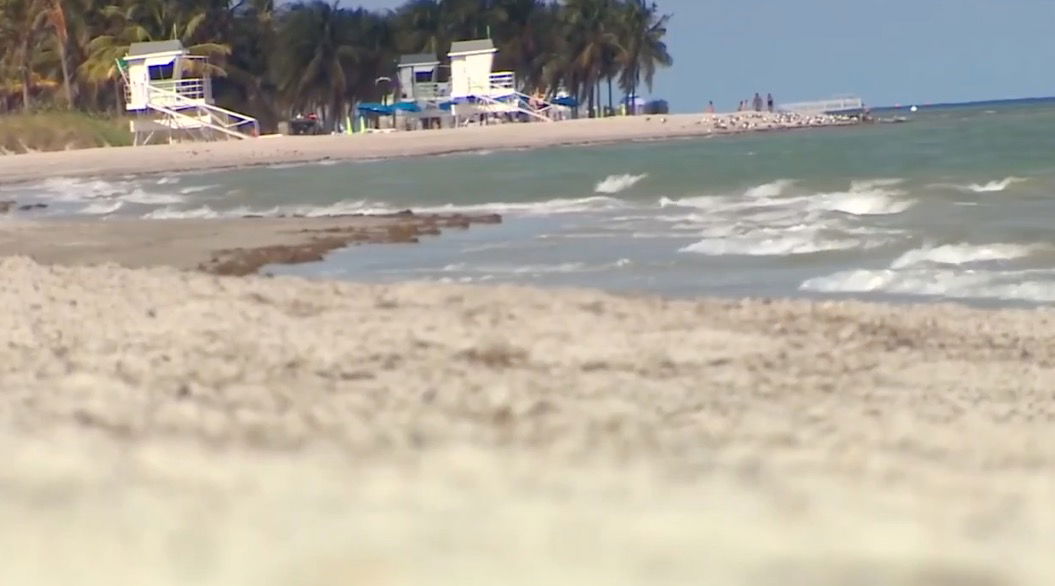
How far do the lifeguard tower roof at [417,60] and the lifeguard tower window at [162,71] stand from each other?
14.0 meters

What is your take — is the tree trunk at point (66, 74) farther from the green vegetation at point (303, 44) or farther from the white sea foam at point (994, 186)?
the white sea foam at point (994, 186)

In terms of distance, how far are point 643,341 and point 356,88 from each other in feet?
189

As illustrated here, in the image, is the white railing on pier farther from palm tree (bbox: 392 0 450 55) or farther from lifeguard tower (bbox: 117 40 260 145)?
palm tree (bbox: 392 0 450 55)

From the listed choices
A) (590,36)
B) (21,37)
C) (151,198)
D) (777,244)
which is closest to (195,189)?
(151,198)

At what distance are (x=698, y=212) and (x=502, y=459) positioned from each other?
15541 millimetres

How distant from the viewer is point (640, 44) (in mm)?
70438

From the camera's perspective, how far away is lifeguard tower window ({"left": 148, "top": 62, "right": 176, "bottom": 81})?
169 feet

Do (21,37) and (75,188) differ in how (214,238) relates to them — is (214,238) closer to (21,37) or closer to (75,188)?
(75,188)

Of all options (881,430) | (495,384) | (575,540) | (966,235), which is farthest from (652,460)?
(966,235)

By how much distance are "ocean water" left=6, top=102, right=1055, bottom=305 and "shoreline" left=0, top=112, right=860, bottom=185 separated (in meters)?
3.27

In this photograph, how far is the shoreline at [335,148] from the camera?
124ft

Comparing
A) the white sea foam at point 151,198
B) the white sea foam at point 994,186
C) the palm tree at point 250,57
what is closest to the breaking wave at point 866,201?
the white sea foam at point 994,186

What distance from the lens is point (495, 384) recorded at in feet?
17.1

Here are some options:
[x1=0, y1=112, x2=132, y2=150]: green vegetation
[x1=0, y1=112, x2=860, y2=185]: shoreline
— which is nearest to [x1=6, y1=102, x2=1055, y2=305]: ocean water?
[x1=0, y1=112, x2=860, y2=185]: shoreline
